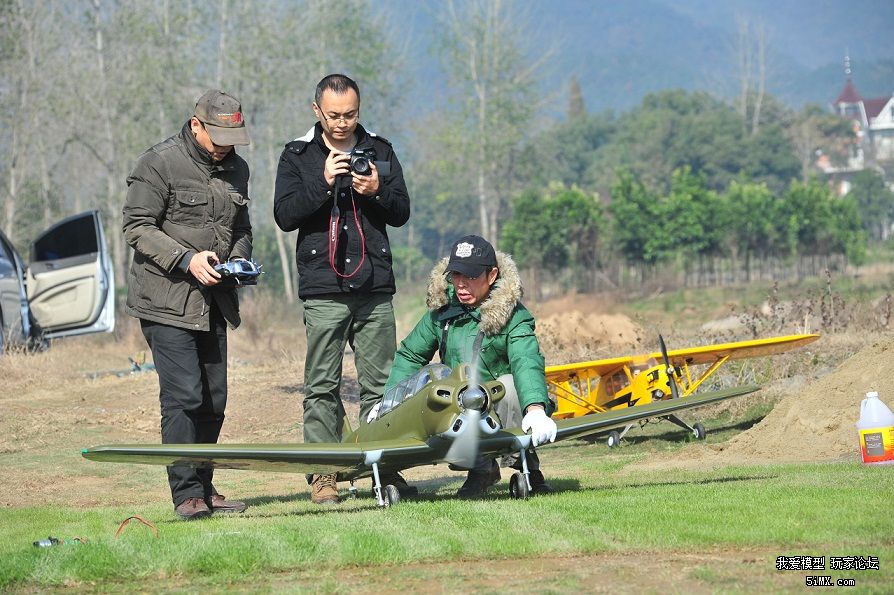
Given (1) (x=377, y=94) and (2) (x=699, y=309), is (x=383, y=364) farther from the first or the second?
(1) (x=377, y=94)

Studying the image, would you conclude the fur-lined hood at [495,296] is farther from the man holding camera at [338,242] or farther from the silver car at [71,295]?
the silver car at [71,295]

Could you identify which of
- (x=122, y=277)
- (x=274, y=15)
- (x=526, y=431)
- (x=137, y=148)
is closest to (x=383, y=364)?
(x=526, y=431)

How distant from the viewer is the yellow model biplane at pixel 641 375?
13336 mm

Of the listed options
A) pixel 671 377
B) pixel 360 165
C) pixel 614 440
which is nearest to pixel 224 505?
pixel 360 165

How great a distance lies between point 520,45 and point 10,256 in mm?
48582

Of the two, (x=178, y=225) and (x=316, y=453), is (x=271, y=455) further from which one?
(x=178, y=225)

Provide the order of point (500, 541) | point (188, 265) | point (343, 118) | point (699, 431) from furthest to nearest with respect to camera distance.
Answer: point (699, 431) < point (343, 118) < point (188, 265) < point (500, 541)

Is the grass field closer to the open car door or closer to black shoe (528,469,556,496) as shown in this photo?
black shoe (528,469,556,496)

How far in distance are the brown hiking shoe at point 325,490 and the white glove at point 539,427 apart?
1572 mm

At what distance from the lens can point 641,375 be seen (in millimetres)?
13664

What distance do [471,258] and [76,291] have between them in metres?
12.8

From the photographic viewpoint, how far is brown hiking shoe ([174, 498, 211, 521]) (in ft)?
23.9

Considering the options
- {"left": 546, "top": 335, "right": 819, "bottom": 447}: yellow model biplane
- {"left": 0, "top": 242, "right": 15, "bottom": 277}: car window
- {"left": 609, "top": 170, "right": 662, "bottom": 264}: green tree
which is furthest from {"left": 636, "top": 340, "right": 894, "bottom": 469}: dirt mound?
{"left": 609, "top": 170, "right": 662, "bottom": 264}: green tree

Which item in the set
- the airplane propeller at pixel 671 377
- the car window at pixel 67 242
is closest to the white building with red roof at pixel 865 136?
the car window at pixel 67 242
